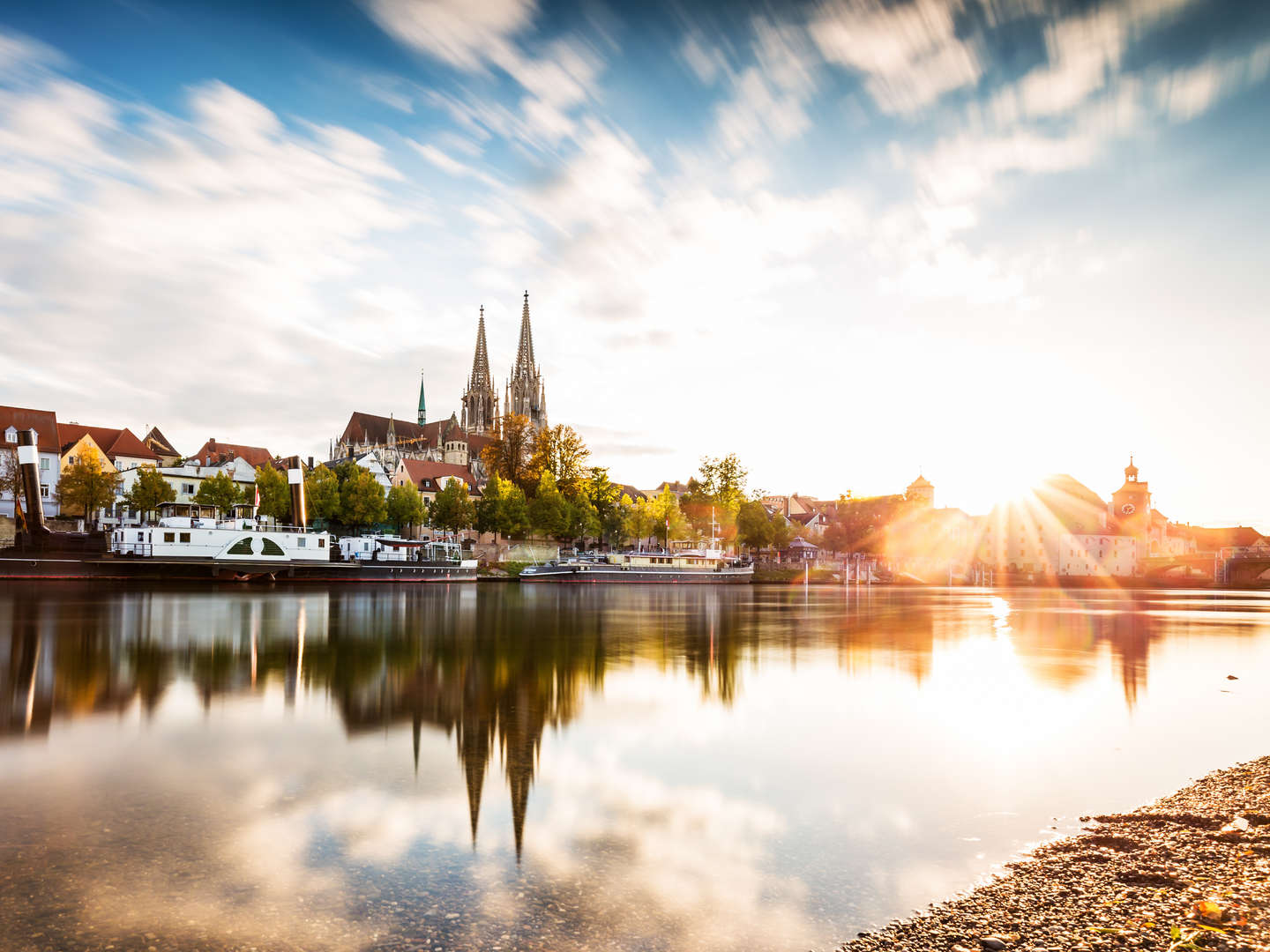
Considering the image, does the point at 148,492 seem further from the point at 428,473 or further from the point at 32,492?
the point at 428,473

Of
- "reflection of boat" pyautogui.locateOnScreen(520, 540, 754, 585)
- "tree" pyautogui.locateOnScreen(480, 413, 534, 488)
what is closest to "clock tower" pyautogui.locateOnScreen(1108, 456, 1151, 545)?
"reflection of boat" pyautogui.locateOnScreen(520, 540, 754, 585)

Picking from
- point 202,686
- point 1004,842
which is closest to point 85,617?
point 202,686

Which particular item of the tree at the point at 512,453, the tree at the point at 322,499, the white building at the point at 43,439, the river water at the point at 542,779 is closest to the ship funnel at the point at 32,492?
the white building at the point at 43,439

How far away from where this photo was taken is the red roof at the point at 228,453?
Answer: 112625 millimetres

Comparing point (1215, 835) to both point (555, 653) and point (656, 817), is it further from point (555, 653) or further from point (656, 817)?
point (555, 653)

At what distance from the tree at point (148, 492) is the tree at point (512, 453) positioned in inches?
1487

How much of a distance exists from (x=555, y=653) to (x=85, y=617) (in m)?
22.2

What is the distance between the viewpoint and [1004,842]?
9.26 meters

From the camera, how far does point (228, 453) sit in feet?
381

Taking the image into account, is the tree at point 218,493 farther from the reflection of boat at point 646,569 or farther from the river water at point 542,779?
the river water at point 542,779

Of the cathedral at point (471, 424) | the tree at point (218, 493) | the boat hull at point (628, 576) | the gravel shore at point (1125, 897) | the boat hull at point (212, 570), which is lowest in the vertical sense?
the boat hull at point (628, 576)

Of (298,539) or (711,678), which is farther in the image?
(298,539)

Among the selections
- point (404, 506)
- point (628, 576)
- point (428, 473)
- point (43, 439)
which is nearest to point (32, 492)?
point (43, 439)

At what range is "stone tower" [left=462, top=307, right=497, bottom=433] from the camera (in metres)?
178
